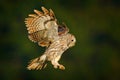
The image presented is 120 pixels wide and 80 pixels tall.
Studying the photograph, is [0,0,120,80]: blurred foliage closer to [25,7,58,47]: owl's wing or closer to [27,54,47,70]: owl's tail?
[27,54,47,70]: owl's tail

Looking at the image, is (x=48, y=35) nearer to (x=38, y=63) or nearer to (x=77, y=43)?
(x=38, y=63)

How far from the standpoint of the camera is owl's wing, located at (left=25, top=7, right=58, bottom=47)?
152 inches

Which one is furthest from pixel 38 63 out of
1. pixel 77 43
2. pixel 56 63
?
pixel 77 43

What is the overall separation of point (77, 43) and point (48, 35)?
0.45m

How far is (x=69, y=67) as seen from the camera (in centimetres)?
434

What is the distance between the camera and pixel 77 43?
4.34 meters

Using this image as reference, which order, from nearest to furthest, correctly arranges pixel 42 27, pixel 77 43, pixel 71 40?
pixel 42 27 < pixel 71 40 < pixel 77 43

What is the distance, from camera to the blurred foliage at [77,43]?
420 centimetres

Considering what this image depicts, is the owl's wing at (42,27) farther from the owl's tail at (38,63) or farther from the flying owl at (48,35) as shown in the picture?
the owl's tail at (38,63)

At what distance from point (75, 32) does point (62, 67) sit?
345 millimetres

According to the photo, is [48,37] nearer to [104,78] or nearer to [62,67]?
[62,67]

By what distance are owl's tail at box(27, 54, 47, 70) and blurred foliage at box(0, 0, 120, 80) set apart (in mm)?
67

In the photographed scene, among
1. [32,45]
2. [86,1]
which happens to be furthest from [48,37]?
[86,1]

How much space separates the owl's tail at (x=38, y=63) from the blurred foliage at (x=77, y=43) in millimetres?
67
